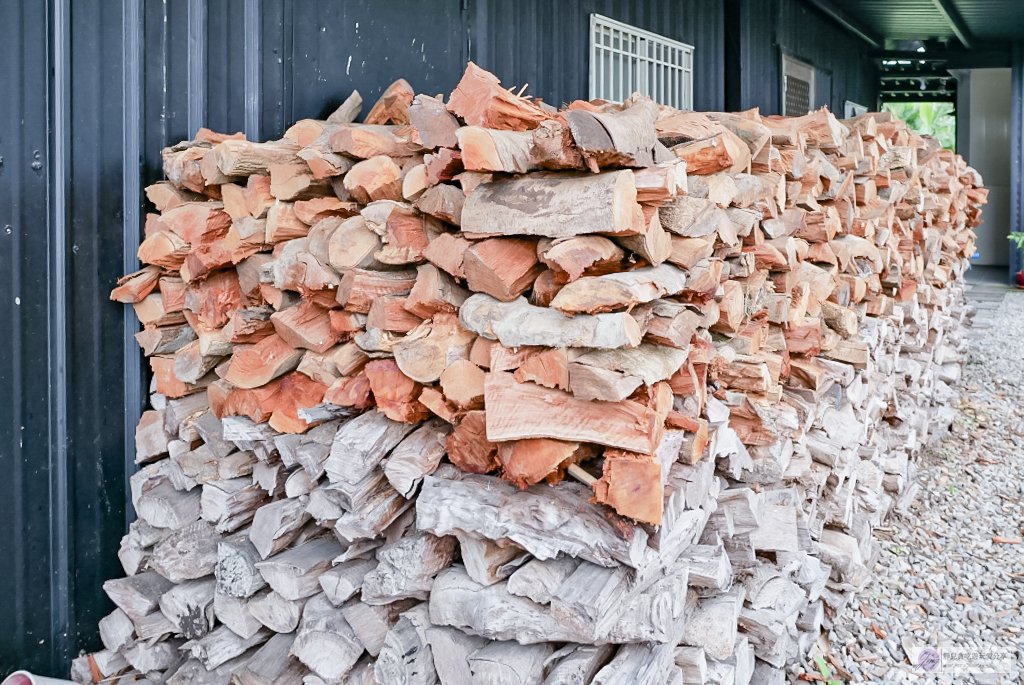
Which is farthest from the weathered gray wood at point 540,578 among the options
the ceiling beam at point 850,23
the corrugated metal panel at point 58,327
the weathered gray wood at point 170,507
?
the ceiling beam at point 850,23

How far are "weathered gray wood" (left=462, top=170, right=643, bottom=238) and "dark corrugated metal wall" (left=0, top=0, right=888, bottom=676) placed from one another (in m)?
1.38

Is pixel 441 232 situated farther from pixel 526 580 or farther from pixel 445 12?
pixel 445 12

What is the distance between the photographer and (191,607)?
7.62 ft

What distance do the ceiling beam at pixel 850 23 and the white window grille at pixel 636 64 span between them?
3484 mm

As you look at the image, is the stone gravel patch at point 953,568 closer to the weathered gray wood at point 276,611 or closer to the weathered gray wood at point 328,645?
the weathered gray wood at point 328,645

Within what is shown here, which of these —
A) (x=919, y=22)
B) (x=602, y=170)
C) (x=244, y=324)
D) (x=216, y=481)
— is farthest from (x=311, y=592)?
(x=919, y=22)

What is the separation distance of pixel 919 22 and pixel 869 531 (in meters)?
8.68

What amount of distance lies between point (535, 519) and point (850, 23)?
32.2 ft

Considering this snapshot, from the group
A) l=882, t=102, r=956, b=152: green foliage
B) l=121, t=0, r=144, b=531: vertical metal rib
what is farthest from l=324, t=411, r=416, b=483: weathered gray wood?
l=882, t=102, r=956, b=152: green foliage

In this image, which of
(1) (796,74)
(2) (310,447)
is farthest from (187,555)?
(1) (796,74)

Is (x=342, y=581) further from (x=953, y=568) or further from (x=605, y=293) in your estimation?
(x=953, y=568)

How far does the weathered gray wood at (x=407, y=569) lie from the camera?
6.51 ft

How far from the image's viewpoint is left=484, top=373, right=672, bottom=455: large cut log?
1.77 meters

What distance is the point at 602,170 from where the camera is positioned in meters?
1.83
